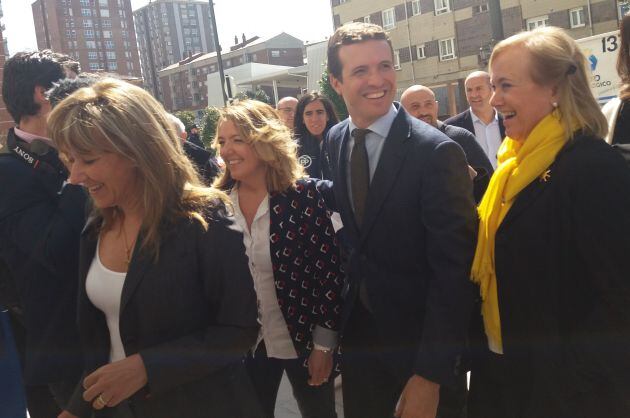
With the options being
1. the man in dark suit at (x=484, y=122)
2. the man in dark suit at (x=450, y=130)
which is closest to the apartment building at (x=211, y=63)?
the man in dark suit at (x=484, y=122)

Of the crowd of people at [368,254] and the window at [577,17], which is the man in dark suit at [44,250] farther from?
the window at [577,17]

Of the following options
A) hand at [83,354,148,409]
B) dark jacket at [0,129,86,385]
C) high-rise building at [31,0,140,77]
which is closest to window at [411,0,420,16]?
dark jacket at [0,129,86,385]

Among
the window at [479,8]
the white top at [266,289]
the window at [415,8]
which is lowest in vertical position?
the white top at [266,289]

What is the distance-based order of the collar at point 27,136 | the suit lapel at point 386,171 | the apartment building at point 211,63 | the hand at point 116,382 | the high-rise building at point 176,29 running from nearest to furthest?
the hand at point 116,382
the suit lapel at point 386,171
the collar at point 27,136
the apartment building at point 211,63
the high-rise building at point 176,29

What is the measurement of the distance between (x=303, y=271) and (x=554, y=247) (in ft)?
3.81

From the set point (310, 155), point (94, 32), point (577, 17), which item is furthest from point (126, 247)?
point (94, 32)

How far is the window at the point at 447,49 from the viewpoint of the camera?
32969mm

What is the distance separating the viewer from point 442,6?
33219 mm

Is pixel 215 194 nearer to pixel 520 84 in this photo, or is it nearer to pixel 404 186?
pixel 404 186

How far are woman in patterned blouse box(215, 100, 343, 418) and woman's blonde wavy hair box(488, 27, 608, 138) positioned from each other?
117 cm

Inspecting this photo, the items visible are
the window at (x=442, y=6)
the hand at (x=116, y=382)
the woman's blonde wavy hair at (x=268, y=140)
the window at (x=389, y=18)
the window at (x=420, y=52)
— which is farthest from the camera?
the window at (x=389, y=18)

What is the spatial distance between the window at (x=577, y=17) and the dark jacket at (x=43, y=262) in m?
30.6

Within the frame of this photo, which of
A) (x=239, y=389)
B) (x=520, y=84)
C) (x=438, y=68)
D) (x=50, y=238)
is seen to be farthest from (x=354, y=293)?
(x=438, y=68)

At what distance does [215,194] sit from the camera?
74.5 inches
